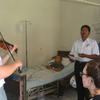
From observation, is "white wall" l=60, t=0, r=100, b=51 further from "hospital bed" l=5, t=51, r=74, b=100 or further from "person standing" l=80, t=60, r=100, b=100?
"person standing" l=80, t=60, r=100, b=100

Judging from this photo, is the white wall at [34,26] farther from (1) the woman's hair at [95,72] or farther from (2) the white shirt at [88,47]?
(1) the woman's hair at [95,72]

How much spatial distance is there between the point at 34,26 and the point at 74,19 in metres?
1.31

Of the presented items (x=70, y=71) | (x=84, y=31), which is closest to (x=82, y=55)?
(x=84, y=31)

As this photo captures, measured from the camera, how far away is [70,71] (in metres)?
2.96

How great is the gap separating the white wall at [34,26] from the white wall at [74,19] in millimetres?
241

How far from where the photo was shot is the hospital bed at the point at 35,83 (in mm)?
1773

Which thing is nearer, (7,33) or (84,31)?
(84,31)

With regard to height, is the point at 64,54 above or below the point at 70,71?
above

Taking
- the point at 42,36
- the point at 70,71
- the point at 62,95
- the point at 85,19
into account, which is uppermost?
the point at 85,19

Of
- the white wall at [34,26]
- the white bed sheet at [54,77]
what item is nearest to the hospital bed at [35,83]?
the white bed sheet at [54,77]

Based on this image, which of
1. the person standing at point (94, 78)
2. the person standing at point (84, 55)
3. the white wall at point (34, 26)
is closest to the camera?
the person standing at point (94, 78)

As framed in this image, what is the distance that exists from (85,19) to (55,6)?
1.24 meters

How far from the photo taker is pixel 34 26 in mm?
3592

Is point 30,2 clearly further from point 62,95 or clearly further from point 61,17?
point 62,95
